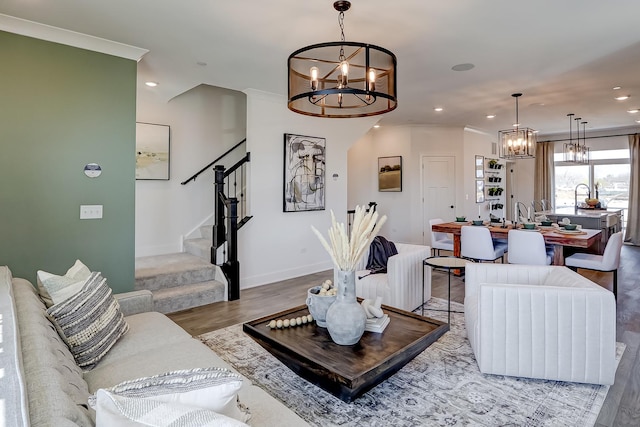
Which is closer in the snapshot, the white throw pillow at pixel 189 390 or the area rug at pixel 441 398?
the white throw pillow at pixel 189 390

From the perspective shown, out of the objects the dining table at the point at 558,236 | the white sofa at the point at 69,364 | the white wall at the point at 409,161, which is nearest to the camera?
the white sofa at the point at 69,364

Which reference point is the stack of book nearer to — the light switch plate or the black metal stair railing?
the black metal stair railing

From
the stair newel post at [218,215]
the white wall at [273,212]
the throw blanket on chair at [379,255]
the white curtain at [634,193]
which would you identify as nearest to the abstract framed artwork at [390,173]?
the white wall at [273,212]

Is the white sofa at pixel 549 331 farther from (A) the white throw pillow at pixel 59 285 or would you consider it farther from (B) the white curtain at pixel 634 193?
(B) the white curtain at pixel 634 193

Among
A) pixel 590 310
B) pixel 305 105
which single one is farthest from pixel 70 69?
pixel 590 310

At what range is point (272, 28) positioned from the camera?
10.5 ft

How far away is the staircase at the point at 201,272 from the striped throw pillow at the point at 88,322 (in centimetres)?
188

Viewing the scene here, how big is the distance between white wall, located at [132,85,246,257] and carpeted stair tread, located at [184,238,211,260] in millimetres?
212

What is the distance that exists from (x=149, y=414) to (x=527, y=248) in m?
4.66

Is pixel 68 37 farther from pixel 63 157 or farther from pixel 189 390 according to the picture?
pixel 189 390

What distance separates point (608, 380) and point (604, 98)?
17.1ft

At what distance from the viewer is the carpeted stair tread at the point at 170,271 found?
4.20m

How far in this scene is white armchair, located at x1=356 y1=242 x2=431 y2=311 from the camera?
11.9 ft

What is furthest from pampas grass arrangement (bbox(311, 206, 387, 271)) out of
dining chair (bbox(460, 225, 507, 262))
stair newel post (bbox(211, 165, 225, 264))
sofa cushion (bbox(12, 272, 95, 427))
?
dining chair (bbox(460, 225, 507, 262))
